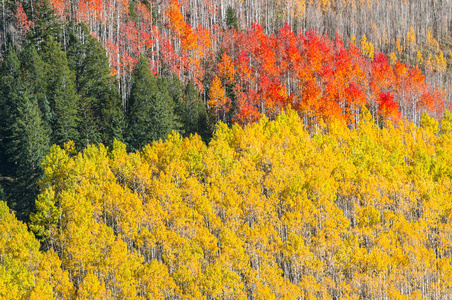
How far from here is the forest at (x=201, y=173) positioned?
47.6 metres

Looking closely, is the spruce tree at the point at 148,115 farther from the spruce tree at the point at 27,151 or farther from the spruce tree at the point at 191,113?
the spruce tree at the point at 27,151

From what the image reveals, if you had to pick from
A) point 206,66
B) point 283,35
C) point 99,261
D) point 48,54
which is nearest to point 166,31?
point 206,66

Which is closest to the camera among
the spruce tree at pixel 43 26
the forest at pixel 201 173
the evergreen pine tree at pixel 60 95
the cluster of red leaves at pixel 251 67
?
the forest at pixel 201 173

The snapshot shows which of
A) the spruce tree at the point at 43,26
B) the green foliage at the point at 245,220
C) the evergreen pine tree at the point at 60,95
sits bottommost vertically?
the green foliage at the point at 245,220

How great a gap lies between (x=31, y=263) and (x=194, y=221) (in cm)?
1654

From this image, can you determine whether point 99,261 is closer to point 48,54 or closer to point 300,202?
point 300,202

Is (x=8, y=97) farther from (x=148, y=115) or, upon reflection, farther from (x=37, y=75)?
(x=148, y=115)

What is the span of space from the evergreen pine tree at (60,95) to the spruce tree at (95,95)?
162 cm

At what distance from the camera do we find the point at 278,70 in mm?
95938

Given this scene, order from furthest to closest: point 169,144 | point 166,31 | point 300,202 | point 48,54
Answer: point 166,31, point 48,54, point 169,144, point 300,202

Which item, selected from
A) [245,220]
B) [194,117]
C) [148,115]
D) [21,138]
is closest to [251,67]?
[194,117]

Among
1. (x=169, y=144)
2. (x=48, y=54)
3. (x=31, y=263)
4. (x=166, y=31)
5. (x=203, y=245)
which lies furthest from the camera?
(x=166, y=31)

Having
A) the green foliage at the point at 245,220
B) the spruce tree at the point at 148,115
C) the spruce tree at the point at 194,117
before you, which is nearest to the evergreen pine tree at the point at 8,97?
the green foliage at the point at 245,220

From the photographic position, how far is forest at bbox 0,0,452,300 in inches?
1875
